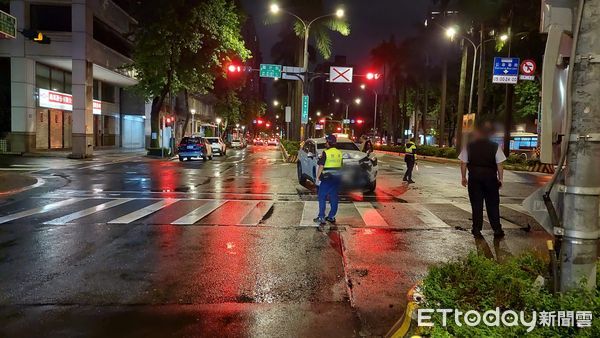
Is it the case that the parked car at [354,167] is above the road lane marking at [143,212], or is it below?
above

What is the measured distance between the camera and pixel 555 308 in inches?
134

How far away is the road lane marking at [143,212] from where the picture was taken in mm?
10211

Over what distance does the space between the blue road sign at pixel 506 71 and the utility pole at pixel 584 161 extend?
2669cm

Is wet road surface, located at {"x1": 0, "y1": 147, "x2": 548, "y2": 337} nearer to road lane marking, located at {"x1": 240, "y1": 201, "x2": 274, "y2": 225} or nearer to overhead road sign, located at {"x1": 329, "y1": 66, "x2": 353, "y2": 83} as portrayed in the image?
road lane marking, located at {"x1": 240, "y1": 201, "x2": 274, "y2": 225}

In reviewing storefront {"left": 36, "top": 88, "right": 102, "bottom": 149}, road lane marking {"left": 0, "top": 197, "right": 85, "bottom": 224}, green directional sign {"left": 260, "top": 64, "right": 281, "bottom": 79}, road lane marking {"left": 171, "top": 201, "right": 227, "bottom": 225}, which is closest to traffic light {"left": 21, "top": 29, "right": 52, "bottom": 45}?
road lane marking {"left": 0, "top": 197, "right": 85, "bottom": 224}

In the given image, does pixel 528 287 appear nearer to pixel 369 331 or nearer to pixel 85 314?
pixel 369 331

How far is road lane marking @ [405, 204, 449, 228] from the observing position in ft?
33.1

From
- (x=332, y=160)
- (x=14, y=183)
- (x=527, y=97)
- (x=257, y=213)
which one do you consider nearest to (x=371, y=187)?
(x=257, y=213)

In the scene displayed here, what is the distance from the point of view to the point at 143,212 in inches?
445

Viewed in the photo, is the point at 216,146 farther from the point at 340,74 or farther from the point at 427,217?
the point at 427,217

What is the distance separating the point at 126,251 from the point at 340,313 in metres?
3.94

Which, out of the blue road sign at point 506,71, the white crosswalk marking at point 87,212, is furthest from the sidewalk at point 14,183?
the blue road sign at point 506,71

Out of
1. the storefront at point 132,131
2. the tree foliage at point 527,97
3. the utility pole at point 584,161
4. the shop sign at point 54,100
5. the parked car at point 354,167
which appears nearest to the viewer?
the utility pole at point 584,161

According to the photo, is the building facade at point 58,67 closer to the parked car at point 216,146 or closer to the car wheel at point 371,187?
the parked car at point 216,146
